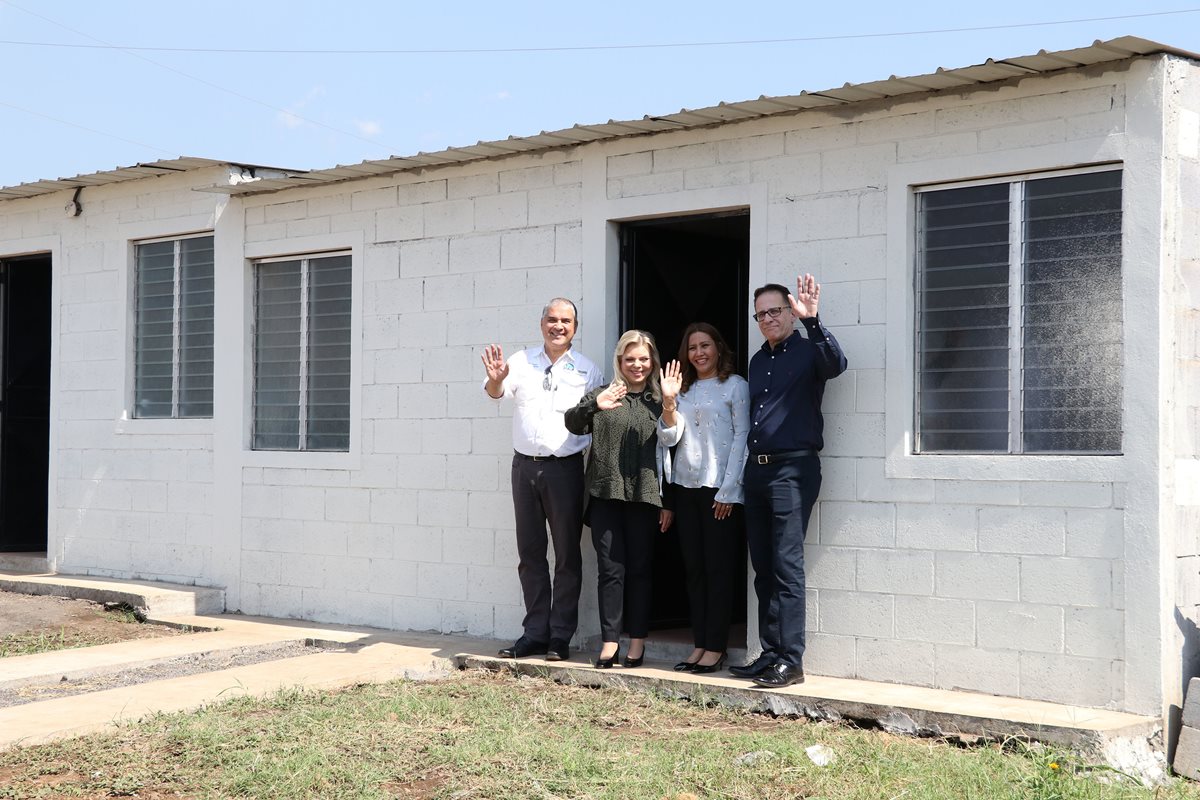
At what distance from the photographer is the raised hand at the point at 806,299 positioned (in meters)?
6.87

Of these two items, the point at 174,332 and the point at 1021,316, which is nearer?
the point at 1021,316

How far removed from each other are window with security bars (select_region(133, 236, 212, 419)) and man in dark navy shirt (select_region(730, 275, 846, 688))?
5.17m

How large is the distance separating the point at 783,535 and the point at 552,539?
1.64 metres

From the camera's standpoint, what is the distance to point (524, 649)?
801 centimetres

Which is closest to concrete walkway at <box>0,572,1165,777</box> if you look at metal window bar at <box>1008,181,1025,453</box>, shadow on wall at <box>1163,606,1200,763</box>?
shadow on wall at <box>1163,606,1200,763</box>

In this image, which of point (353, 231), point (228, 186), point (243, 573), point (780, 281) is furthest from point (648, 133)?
point (243, 573)

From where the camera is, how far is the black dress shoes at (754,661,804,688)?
695cm

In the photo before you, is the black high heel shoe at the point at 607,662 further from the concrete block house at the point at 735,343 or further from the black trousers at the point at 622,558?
the concrete block house at the point at 735,343

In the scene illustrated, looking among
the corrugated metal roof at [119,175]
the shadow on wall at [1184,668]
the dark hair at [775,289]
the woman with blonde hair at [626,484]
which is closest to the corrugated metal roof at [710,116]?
the corrugated metal roof at [119,175]

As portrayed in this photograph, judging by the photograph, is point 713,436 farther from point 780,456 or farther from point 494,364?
point 494,364

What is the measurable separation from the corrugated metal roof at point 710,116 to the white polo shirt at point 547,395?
4.41 ft

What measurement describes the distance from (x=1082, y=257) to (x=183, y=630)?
6.33m

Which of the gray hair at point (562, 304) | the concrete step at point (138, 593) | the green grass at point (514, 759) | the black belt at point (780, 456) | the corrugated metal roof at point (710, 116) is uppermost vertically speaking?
the corrugated metal roof at point (710, 116)

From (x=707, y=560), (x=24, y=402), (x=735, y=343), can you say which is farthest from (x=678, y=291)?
(x=24, y=402)
